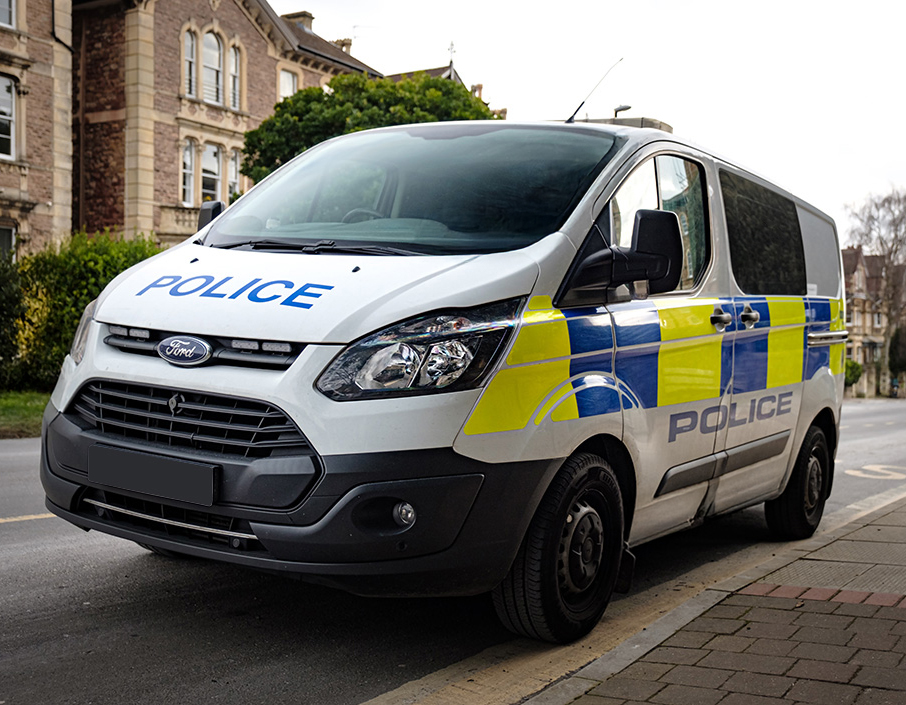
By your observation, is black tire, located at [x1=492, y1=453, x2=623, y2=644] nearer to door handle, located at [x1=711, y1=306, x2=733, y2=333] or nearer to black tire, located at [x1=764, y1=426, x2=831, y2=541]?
door handle, located at [x1=711, y1=306, x2=733, y2=333]

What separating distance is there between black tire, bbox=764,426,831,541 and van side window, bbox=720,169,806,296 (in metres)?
0.98

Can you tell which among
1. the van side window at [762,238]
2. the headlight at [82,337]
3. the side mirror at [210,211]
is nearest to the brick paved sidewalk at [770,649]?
the van side window at [762,238]

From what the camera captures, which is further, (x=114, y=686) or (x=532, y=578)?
(x=532, y=578)

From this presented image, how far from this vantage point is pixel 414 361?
3.57 metres

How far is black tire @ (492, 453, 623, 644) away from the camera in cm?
393

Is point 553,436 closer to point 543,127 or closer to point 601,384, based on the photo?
point 601,384

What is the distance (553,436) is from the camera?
152 inches

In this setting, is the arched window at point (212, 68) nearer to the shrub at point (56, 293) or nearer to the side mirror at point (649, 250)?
the shrub at point (56, 293)

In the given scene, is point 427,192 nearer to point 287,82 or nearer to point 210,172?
point 210,172

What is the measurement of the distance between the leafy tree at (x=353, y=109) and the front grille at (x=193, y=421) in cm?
2651

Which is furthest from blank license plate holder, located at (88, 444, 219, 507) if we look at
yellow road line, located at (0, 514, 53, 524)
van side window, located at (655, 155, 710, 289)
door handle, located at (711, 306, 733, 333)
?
yellow road line, located at (0, 514, 53, 524)

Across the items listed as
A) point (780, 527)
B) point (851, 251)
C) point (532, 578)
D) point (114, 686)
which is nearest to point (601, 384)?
point (532, 578)

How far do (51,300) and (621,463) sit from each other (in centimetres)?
1634

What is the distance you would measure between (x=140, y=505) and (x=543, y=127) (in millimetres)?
2573
